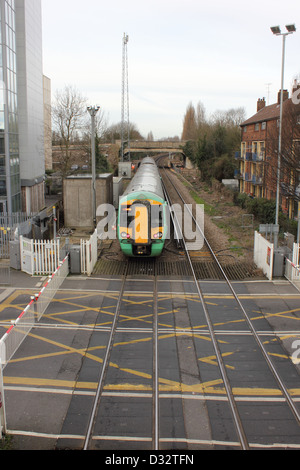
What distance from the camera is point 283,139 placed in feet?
61.9

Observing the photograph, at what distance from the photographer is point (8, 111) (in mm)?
23547

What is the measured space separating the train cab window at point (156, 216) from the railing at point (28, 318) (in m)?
3.54

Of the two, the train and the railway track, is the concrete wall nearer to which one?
the train

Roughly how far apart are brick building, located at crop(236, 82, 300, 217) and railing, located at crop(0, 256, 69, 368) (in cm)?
1012

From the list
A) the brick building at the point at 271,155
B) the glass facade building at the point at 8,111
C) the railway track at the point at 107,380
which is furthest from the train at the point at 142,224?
the glass facade building at the point at 8,111

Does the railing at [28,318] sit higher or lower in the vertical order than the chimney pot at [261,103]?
lower

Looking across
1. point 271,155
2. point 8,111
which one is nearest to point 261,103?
point 271,155

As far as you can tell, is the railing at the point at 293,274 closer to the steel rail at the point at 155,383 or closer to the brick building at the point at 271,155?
the brick building at the point at 271,155

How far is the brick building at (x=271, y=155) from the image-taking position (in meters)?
18.2

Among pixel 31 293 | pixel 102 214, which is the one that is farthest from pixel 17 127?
pixel 31 293

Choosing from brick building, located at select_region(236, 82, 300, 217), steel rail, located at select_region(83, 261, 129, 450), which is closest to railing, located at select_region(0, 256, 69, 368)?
steel rail, located at select_region(83, 261, 129, 450)

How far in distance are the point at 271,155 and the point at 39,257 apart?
37.8 ft

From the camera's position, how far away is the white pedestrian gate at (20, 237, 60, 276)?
15.5 metres

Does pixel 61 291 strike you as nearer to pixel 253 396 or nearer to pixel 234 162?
pixel 253 396
